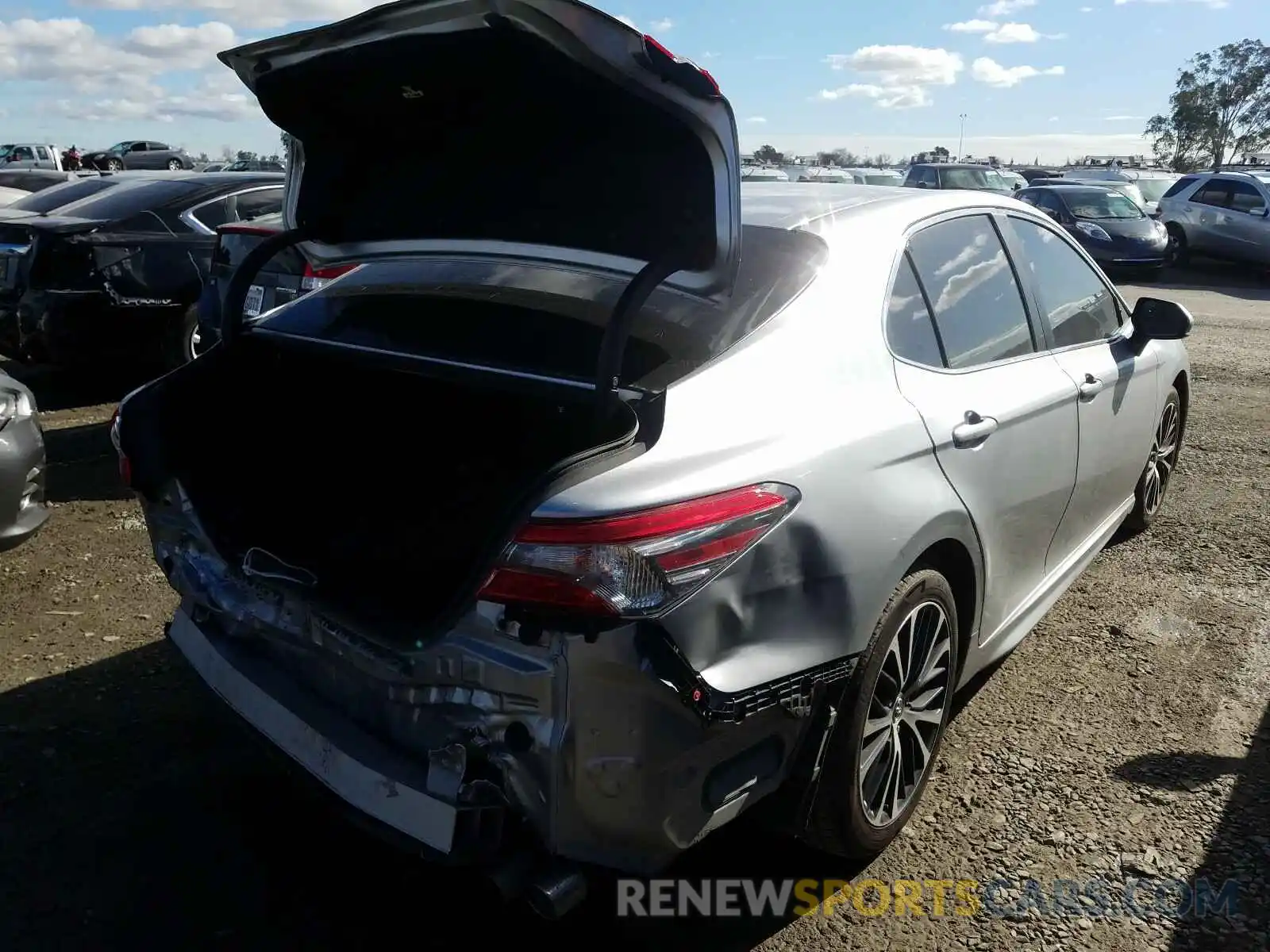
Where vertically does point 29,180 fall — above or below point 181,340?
above

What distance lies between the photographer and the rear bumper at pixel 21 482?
397cm

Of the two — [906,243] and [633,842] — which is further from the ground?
[906,243]

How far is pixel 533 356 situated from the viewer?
8.76 feet

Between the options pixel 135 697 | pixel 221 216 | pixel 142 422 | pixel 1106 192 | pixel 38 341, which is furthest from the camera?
pixel 1106 192

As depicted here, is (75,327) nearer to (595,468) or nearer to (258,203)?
(258,203)

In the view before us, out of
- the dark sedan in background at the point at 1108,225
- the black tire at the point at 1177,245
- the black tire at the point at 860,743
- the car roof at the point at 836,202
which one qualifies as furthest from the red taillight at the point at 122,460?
the black tire at the point at 1177,245

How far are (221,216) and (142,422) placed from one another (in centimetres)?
564

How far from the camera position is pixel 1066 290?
150 inches

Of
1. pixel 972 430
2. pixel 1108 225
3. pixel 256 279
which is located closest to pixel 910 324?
pixel 972 430

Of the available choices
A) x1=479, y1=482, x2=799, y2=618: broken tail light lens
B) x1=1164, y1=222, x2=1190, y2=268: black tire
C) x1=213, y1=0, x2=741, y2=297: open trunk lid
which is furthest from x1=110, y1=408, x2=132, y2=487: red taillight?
x1=1164, y1=222, x2=1190, y2=268: black tire

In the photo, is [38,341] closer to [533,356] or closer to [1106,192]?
[533,356]

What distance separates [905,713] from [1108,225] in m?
17.3

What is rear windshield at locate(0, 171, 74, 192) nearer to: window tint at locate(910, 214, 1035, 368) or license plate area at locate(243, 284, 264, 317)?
license plate area at locate(243, 284, 264, 317)

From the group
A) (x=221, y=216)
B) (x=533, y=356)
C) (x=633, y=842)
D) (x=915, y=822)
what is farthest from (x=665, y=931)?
(x=221, y=216)
